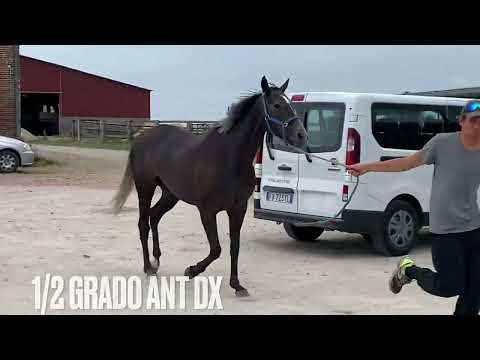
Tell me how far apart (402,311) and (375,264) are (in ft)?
7.22

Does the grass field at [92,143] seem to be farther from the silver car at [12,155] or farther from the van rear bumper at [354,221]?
the van rear bumper at [354,221]

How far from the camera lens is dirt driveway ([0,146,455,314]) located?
625 centimetres

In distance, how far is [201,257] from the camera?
332 inches

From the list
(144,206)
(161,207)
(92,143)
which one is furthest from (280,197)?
(92,143)

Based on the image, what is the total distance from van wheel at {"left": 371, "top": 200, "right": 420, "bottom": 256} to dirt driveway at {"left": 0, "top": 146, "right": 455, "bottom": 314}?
178 mm

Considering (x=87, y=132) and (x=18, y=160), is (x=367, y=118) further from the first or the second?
(x=87, y=132)

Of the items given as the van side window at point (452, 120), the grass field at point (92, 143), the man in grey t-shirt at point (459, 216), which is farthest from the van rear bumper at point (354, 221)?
the grass field at point (92, 143)

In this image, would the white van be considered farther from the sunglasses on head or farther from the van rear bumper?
the sunglasses on head

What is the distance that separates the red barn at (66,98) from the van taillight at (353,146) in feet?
123

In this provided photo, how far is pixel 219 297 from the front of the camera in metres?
6.38

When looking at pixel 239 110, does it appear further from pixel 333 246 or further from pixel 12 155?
pixel 12 155

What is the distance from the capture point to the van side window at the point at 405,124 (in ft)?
27.5

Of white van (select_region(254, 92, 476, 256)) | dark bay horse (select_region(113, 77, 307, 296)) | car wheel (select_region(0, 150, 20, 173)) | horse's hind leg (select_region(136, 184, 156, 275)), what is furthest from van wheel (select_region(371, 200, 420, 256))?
car wheel (select_region(0, 150, 20, 173))
